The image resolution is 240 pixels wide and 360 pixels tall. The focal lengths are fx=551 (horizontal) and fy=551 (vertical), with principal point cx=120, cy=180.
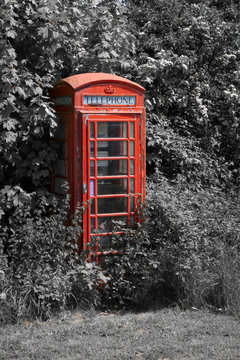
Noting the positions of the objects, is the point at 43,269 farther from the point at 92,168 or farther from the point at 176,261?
the point at 176,261

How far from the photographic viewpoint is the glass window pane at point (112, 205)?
680 centimetres

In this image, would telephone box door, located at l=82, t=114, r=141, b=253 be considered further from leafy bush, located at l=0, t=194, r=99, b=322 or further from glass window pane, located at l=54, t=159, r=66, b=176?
glass window pane, located at l=54, t=159, r=66, b=176

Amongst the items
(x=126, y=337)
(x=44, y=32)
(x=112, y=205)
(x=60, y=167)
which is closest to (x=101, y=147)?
(x=60, y=167)

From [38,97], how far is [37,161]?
784 millimetres

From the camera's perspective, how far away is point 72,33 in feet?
25.5

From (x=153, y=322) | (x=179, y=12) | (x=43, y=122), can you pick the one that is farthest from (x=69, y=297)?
(x=179, y=12)

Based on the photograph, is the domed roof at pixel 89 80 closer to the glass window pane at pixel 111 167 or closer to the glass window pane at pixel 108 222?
the glass window pane at pixel 111 167

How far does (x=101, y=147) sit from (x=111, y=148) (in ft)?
0.45

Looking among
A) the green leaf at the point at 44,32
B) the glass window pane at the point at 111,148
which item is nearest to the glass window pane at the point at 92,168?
the glass window pane at the point at 111,148

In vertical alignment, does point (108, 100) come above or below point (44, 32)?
below

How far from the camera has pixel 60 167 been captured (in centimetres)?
697

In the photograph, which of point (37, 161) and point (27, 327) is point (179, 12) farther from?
point (27, 327)

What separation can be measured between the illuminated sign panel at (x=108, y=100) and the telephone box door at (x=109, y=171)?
16 cm

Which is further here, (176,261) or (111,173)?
(111,173)
